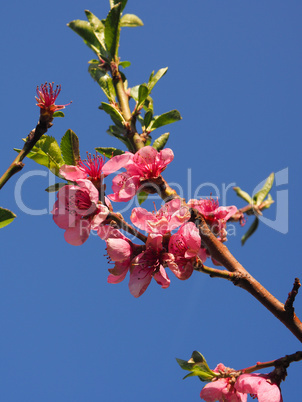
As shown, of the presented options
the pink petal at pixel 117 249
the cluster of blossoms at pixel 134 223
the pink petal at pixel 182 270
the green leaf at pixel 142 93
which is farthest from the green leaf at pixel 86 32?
the pink petal at pixel 182 270

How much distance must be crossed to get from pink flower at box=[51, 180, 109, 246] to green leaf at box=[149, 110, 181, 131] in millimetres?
724

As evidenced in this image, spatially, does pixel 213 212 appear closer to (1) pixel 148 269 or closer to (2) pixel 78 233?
Answer: (1) pixel 148 269

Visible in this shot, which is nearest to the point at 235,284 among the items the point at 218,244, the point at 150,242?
the point at 218,244

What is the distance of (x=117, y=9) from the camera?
2180mm

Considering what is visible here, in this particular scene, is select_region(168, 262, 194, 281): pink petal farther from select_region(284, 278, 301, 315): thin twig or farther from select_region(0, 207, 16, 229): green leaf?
select_region(0, 207, 16, 229): green leaf

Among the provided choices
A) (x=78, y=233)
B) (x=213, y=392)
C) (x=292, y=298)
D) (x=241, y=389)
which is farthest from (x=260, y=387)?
(x=78, y=233)

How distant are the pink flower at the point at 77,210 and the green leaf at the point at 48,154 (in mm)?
174

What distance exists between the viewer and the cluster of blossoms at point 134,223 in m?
1.55

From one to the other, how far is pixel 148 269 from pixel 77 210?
353 mm

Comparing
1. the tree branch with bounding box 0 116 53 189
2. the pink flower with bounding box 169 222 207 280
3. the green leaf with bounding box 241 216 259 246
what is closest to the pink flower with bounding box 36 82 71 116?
the tree branch with bounding box 0 116 53 189

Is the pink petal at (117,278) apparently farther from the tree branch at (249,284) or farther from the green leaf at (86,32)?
the green leaf at (86,32)

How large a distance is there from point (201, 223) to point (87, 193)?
46 cm

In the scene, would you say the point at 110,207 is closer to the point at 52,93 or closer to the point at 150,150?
the point at 150,150

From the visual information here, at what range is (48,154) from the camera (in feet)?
5.78
